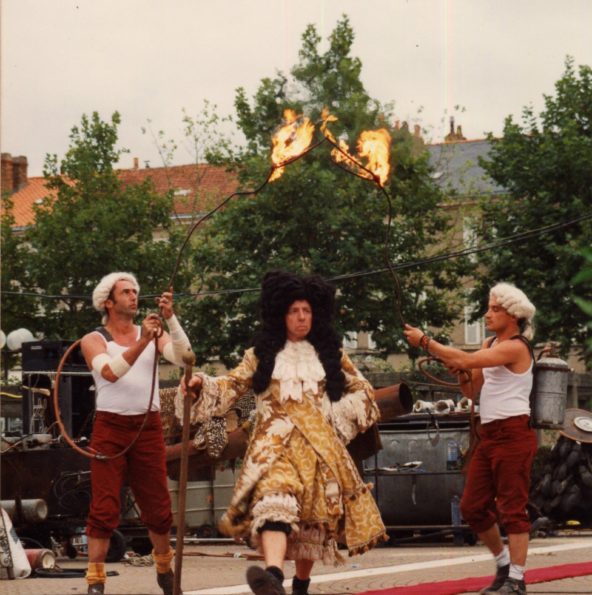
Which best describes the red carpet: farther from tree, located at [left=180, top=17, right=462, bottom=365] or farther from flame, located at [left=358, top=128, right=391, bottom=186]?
tree, located at [left=180, top=17, right=462, bottom=365]

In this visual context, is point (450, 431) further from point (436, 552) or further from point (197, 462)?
point (197, 462)

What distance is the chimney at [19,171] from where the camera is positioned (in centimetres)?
7950

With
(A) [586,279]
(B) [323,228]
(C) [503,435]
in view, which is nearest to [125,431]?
(C) [503,435]

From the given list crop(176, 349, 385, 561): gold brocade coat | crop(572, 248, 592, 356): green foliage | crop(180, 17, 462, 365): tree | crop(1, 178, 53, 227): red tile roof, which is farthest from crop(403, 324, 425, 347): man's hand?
crop(1, 178, 53, 227): red tile roof

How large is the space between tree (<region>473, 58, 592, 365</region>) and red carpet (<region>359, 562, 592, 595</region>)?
26130 millimetres

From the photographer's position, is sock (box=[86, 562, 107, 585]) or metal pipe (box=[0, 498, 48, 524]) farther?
metal pipe (box=[0, 498, 48, 524])

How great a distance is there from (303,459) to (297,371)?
48 centimetres

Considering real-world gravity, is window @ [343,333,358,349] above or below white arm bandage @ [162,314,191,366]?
above

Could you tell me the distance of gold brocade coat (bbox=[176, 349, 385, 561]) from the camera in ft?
27.1

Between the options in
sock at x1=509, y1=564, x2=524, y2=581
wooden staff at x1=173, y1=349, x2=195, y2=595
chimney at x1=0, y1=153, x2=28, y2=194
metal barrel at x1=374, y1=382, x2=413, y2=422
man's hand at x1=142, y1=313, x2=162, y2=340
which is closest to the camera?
wooden staff at x1=173, y1=349, x2=195, y2=595

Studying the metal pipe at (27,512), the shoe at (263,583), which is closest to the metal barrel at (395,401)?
the shoe at (263,583)

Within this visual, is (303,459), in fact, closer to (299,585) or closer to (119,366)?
(299,585)

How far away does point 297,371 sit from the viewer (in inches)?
334

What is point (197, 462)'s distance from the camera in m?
13.2
